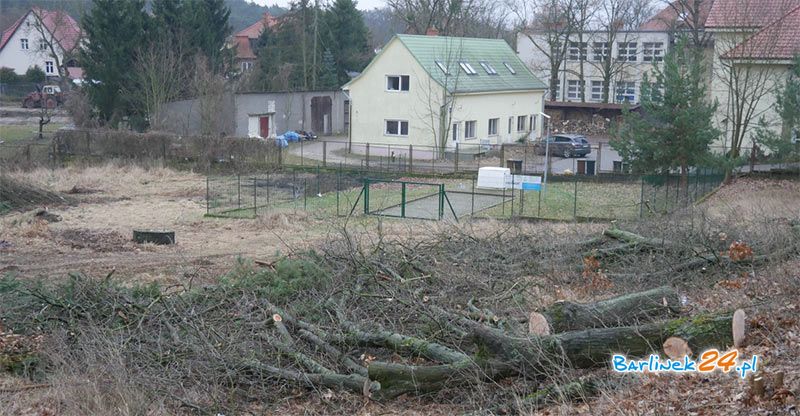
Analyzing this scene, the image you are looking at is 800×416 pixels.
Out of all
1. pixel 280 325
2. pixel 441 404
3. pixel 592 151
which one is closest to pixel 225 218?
pixel 280 325

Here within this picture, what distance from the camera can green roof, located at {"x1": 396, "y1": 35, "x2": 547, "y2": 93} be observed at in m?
→ 45.8

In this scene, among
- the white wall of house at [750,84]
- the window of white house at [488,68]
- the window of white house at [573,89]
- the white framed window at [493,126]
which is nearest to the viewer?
the white wall of house at [750,84]

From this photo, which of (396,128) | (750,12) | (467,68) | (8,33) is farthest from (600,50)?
(8,33)

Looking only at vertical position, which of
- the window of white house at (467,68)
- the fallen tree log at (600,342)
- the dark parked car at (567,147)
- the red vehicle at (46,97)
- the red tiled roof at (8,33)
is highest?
the red tiled roof at (8,33)

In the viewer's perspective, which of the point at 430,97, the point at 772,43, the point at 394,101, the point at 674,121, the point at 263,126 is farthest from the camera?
the point at 263,126

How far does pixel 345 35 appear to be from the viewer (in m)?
65.9

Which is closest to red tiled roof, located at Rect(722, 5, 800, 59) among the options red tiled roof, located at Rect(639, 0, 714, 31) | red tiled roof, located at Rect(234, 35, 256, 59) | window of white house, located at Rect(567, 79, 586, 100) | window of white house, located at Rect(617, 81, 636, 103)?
red tiled roof, located at Rect(639, 0, 714, 31)

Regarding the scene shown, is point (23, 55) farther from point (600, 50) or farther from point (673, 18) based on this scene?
point (673, 18)

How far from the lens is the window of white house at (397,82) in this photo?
46281 millimetres

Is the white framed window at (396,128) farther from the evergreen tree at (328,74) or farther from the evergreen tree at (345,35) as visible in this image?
the evergreen tree at (345,35)

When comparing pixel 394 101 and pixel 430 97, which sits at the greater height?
pixel 430 97

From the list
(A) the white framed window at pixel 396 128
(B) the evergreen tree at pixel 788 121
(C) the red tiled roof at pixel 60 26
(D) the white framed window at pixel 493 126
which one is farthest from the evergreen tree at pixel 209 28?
(B) the evergreen tree at pixel 788 121

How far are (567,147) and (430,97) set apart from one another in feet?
25.5

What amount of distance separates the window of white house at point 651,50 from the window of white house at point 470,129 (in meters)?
21.6
